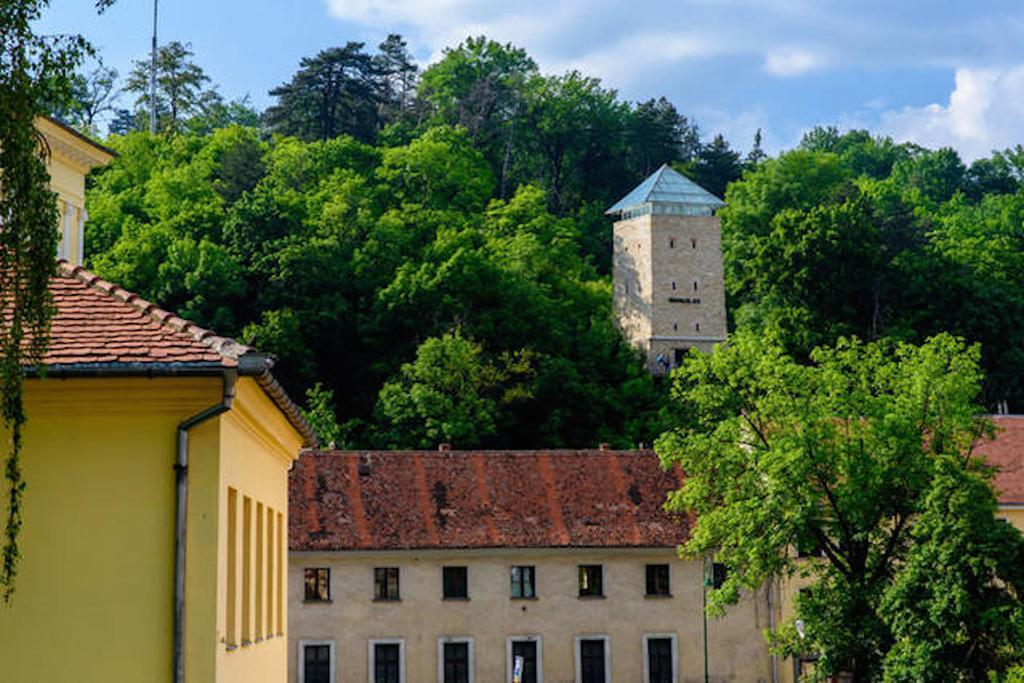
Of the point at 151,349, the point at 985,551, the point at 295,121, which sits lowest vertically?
the point at 985,551

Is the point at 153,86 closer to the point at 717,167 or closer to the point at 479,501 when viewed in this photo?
the point at 717,167

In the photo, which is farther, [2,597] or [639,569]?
[639,569]

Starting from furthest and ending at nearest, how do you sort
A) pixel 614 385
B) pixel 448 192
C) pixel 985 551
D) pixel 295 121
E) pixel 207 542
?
pixel 295 121
pixel 448 192
pixel 614 385
pixel 985 551
pixel 207 542

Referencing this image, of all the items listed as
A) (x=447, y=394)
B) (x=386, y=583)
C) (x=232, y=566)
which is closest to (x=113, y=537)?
(x=232, y=566)

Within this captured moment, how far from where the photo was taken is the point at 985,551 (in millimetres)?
45906

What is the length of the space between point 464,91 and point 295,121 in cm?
1463

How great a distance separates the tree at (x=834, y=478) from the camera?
158ft

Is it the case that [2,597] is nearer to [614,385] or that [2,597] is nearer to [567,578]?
[567,578]

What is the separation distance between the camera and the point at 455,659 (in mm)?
54844

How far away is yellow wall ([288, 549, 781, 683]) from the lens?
177ft

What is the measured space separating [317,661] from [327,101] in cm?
8426

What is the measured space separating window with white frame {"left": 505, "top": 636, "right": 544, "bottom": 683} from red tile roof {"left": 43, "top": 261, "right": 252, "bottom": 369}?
41.5m

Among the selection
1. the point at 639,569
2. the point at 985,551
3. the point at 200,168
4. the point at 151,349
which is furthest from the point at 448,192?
the point at 151,349

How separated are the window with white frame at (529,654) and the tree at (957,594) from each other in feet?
41.6
